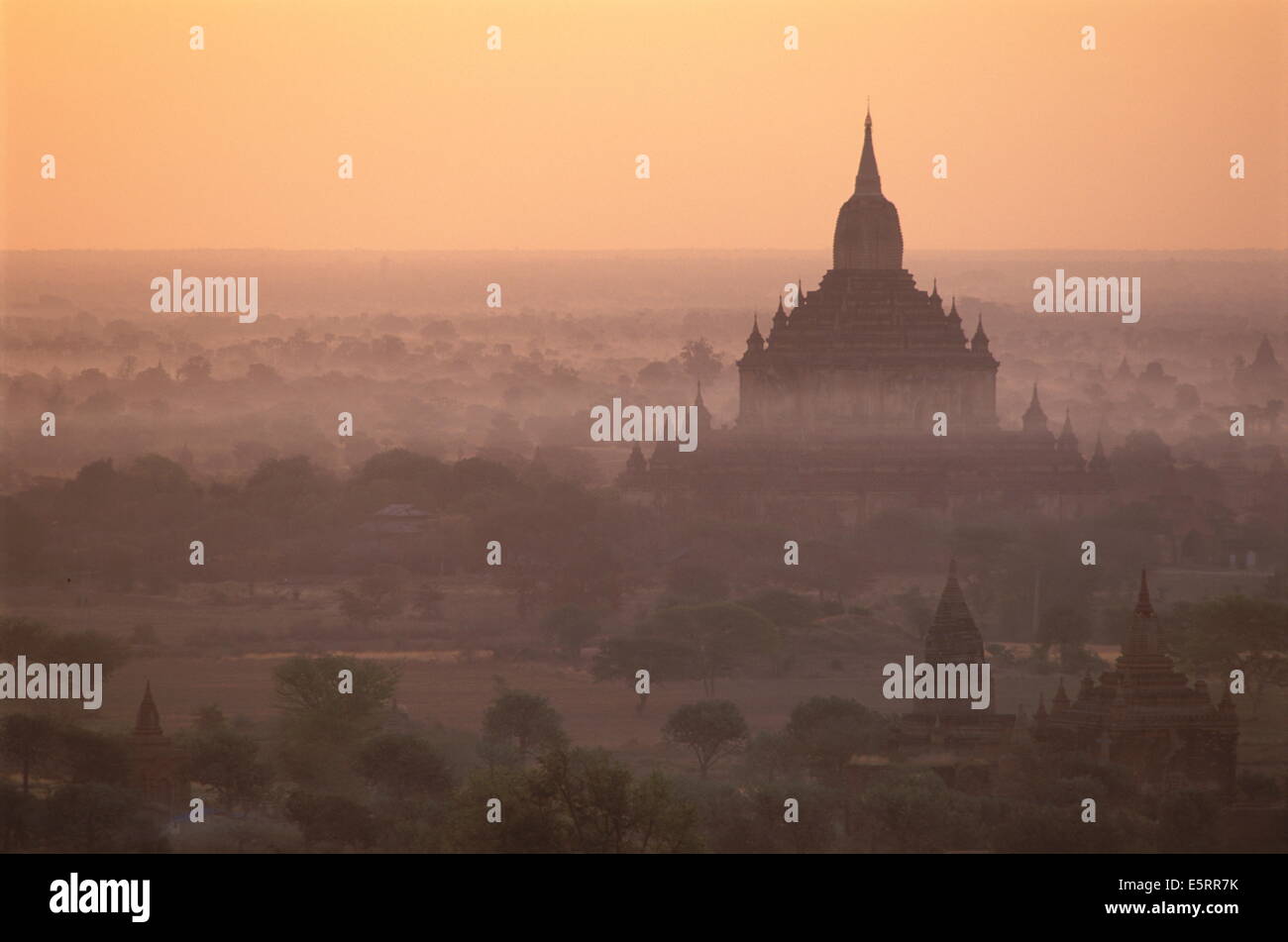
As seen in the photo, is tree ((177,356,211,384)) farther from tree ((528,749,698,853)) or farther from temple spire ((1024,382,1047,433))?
tree ((528,749,698,853))

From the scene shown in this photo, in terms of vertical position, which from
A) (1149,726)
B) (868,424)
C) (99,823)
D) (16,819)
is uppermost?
(868,424)

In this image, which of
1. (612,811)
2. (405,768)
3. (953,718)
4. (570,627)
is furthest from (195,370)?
(612,811)

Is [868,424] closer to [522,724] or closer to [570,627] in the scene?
[570,627]

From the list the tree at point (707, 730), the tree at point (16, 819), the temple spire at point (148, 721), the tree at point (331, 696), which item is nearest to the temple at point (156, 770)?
the temple spire at point (148, 721)

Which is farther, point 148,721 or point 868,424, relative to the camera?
point 868,424

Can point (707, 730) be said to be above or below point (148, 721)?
below

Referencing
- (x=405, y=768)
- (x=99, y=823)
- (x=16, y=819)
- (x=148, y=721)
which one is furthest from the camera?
(x=148, y=721)
